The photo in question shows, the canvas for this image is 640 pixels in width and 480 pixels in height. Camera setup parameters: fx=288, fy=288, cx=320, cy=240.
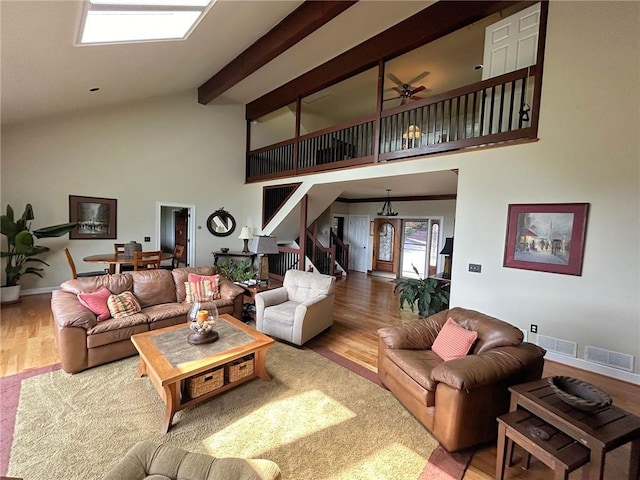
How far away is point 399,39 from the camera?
4.43 meters

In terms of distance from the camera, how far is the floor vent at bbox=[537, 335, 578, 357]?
10.5 feet

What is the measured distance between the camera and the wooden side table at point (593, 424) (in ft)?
4.56

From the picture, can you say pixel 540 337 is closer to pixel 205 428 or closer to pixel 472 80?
pixel 205 428

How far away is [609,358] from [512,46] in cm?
380

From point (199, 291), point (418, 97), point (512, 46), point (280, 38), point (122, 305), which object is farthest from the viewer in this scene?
point (418, 97)

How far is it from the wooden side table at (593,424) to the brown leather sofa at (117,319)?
121 inches

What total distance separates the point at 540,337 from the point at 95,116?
816 cm

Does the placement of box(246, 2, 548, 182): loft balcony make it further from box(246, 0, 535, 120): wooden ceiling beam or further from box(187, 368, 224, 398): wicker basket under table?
box(187, 368, 224, 398): wicker basket under table

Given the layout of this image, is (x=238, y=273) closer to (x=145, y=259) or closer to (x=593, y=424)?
(x=145, y=259)

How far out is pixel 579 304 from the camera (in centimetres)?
313

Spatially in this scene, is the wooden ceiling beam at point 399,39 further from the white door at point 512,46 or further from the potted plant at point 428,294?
the potted plant at point 428,294

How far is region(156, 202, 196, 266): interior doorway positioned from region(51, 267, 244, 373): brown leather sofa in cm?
326

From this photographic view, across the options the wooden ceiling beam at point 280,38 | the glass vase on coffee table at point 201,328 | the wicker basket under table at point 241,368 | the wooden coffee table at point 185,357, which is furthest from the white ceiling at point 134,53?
the wicker basket under table at point 241,368

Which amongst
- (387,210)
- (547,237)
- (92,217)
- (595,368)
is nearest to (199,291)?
(92,217)
